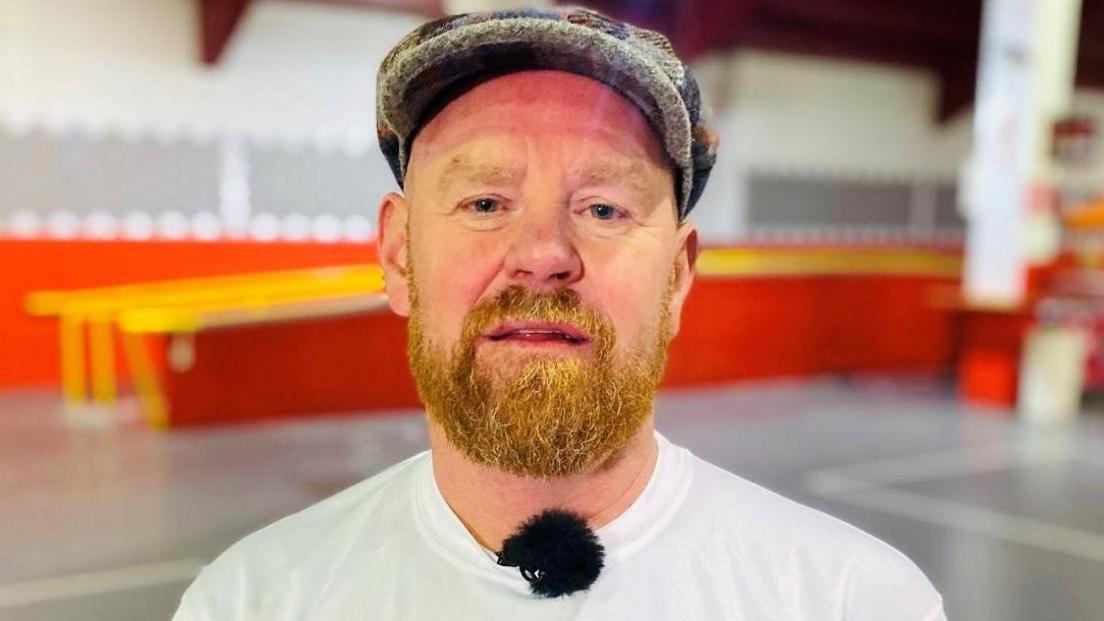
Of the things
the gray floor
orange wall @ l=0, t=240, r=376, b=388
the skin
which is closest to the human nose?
the skin

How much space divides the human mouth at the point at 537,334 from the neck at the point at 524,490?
0.10 meters

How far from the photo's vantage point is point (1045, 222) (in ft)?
12.2

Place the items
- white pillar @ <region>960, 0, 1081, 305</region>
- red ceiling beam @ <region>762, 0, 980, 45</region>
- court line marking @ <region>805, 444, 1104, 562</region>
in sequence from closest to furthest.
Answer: court line marking @ <region>805, 444, 1104, 562</region> → white pillar @ <region>960, 0, 1081, 305</region> → red ceiling beam @ <region>762, 0, 980, 45</region>

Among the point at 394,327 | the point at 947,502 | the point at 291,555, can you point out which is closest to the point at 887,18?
the point at 947,502

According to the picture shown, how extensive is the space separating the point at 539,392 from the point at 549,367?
0.06ft

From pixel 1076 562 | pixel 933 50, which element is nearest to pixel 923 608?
pixel 1076 562

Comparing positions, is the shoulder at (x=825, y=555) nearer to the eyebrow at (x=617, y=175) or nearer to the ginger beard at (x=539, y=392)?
the ginger beard at (x=539, y=392)

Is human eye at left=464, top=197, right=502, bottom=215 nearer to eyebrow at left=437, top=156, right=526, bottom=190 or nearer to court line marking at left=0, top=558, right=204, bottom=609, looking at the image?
eyebrow at left=437, top=156, right=526, bottom=190

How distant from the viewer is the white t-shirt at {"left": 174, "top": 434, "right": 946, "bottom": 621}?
638mm

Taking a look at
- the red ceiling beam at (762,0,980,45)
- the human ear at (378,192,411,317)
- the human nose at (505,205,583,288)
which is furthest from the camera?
the red ceiling beam at (762,0,980,45)

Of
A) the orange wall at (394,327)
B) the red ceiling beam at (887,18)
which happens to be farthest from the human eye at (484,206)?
the red ceiling beam at (887,18)

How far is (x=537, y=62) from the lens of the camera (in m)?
0.62

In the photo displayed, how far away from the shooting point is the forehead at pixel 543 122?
24.4 inches

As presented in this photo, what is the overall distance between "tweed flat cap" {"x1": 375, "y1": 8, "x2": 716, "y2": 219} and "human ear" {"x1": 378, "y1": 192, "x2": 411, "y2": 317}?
75 mm
